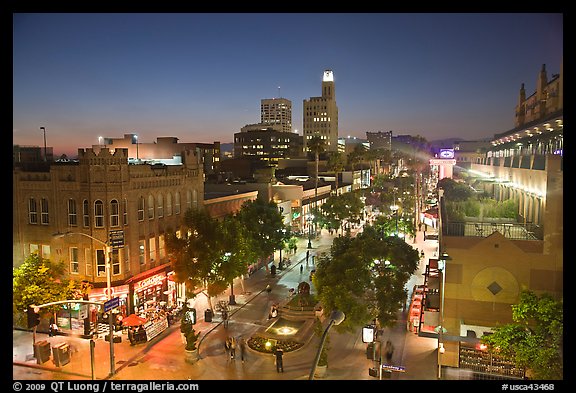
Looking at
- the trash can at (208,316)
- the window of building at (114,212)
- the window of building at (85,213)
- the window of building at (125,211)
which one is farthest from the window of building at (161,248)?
the trash can at (208,316)

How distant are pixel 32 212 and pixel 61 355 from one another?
13.5 meters

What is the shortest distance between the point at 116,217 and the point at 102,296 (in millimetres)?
5629

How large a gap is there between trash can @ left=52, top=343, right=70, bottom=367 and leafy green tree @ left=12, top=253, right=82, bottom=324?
366 cm

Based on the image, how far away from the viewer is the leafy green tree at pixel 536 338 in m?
17.4

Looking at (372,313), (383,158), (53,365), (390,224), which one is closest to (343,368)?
(372,313)

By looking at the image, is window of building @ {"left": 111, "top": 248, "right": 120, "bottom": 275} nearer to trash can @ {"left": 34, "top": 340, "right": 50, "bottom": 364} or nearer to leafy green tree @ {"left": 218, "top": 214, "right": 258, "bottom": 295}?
leafy green tree @ {"left": 218, "top": 214, "right": 258, "bottom": 295}

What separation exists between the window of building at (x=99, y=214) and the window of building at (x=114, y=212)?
64cm

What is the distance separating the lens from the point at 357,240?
29.1 m

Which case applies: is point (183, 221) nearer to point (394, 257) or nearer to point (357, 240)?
point (357, 240)

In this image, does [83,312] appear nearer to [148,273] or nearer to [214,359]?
[148,273]

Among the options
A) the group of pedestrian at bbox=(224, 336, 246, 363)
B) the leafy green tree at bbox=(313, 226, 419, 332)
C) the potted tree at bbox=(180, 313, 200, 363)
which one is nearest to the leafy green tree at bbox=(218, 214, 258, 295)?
the group of pedestrian at bbox=(224, 336, 246, 363)

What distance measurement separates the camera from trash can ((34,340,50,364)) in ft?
85.0

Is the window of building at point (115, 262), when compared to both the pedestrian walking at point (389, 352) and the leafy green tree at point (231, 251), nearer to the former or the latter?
the leafy green tree at point (231, 251)

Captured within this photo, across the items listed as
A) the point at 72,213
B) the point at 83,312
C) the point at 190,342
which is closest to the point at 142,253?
the point at 72,213
